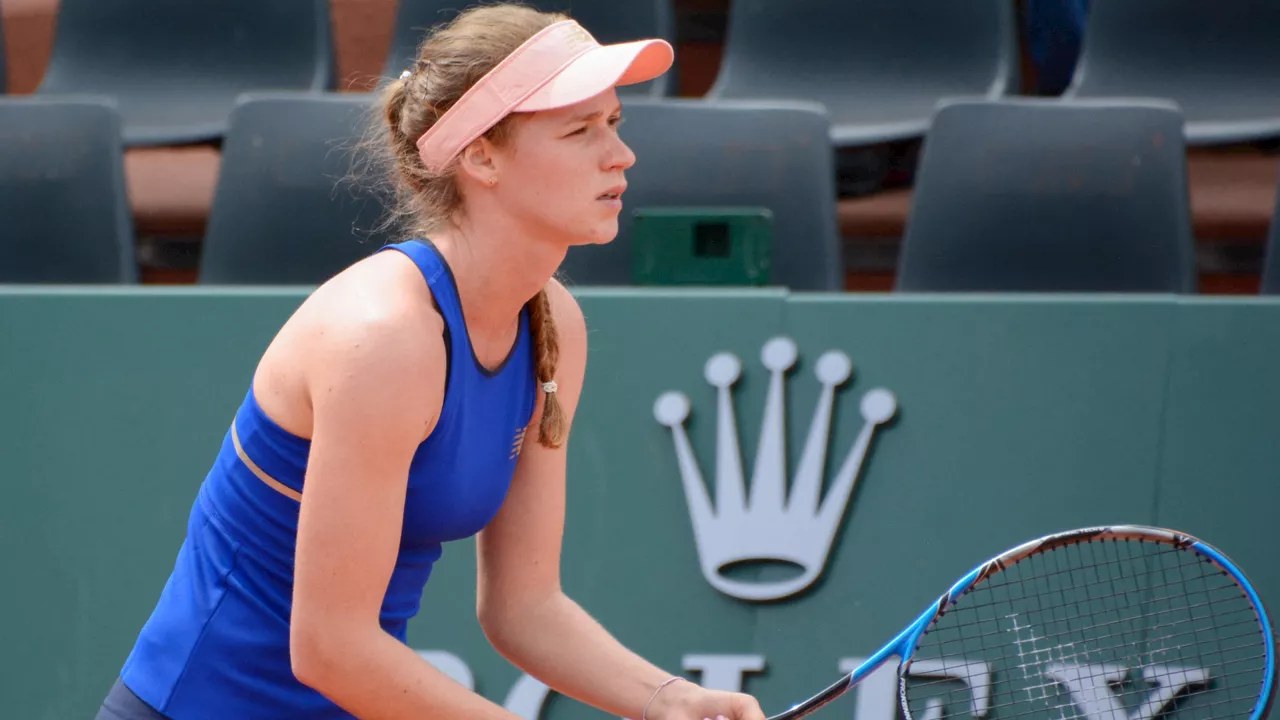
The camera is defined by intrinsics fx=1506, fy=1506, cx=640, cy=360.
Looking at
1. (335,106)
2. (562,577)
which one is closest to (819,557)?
(562,577)

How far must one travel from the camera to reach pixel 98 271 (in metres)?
3.08

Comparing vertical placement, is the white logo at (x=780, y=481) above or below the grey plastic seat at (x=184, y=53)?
below

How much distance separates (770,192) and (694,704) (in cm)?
155

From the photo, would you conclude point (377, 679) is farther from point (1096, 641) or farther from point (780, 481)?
point (1096, 641)

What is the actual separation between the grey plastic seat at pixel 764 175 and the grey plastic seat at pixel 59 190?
979mm

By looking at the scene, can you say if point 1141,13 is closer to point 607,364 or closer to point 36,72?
point 607,364

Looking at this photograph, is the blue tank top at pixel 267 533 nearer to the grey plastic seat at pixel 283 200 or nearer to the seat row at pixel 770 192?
the seat row at pixel 770 192

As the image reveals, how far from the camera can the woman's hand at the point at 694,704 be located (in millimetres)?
1516

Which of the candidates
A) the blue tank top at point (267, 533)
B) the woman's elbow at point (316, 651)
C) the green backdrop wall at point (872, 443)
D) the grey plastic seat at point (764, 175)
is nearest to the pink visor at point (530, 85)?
the blue tank top at point (267, 533)

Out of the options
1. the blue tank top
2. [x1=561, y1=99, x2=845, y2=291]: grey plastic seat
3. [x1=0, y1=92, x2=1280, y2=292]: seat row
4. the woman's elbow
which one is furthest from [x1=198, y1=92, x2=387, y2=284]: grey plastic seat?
the woman's elbow

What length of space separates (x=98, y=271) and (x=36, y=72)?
177 cm

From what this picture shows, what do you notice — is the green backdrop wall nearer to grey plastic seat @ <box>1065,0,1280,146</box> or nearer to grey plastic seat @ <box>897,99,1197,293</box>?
grey plastic seat @ <box>897,99,1197,293</box>

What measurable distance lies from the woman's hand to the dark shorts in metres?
0.49

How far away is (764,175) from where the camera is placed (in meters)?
2.92
